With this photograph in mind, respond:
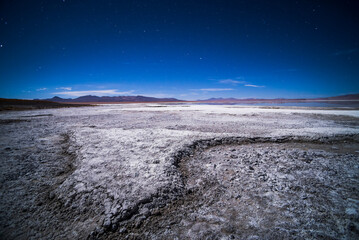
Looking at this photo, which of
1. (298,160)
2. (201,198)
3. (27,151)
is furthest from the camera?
(27,151)

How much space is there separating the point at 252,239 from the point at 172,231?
809mm

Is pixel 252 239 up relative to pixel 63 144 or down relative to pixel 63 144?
down

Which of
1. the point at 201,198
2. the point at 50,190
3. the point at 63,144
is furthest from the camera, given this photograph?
the point at 63,144

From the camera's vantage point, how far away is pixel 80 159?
124 inches

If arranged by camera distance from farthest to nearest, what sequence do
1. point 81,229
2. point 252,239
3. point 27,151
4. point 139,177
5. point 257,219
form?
point 27,151 < point 139,177 < point 257,219 < point 81,229 < point 252,239

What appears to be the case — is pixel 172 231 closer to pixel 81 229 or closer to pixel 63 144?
pixel 81 229

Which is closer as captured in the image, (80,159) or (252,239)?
(252,239)

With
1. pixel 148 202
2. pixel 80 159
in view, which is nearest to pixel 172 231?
pixel 148 202

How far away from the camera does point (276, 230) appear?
60.4 inches

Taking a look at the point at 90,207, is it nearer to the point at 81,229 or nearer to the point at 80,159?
the point at 81,229

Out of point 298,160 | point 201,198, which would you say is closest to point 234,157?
point 298,160

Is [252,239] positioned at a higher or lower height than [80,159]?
lower

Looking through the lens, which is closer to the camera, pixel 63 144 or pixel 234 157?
pixel 234 157

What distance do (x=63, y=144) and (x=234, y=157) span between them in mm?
4709
